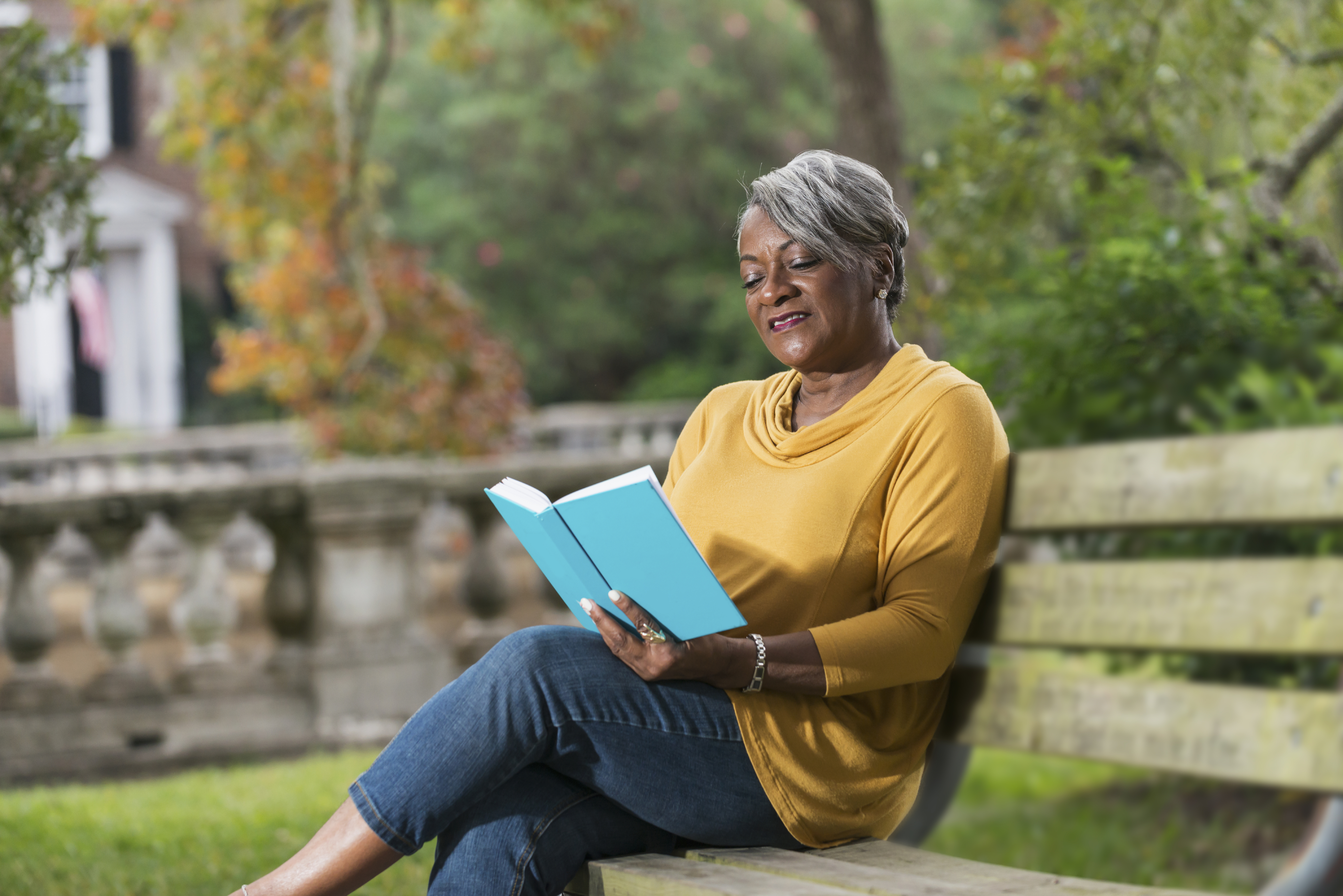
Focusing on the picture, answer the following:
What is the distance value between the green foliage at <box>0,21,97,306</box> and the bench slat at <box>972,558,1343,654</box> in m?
2.52

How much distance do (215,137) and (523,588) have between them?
373 cm

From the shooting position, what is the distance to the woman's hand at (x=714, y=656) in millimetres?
2000

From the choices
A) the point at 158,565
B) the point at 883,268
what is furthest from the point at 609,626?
the point at 158,565

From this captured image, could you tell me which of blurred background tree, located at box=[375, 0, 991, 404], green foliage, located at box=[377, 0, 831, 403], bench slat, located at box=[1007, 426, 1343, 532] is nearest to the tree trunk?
bench slat, located at box=[1007, 426, 1343, 532]

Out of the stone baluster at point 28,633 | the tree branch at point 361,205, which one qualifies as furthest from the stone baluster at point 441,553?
the stone baluster at point 28,633

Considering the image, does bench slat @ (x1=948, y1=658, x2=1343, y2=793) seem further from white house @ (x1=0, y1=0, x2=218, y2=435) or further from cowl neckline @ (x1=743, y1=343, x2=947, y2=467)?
white house @ (x1=0, y1=0, x2=218, y2=435)

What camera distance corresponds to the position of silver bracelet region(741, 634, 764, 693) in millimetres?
2039

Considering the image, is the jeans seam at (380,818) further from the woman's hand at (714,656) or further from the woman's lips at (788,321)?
the woman's lips at (788,321)

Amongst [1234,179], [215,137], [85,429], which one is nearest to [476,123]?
[85,429]

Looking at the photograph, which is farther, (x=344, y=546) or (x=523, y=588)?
(x=523, y=588)

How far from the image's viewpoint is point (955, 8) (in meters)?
18.8

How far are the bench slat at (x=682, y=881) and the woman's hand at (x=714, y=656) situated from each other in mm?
278

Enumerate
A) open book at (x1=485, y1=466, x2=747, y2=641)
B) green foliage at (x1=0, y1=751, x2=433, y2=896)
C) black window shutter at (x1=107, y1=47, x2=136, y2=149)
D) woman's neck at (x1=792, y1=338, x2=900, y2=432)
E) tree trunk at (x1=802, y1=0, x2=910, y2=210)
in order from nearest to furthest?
1. open book at (x1=485, y1=466, x2=747, y2=641)
2. woman's neck at (x1=792, y1=338, x2=900, y2=432)
3. green foliage at (x1=0, y1=751, x2=433, y2=896)
4. tree trunk at (x1=802, y1=0, x2=910, y2=210)
5. black window shutter at (x1=107, y1=47, x2=136, y2=149)

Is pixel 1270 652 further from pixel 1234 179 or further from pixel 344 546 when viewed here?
pixel 344 546
